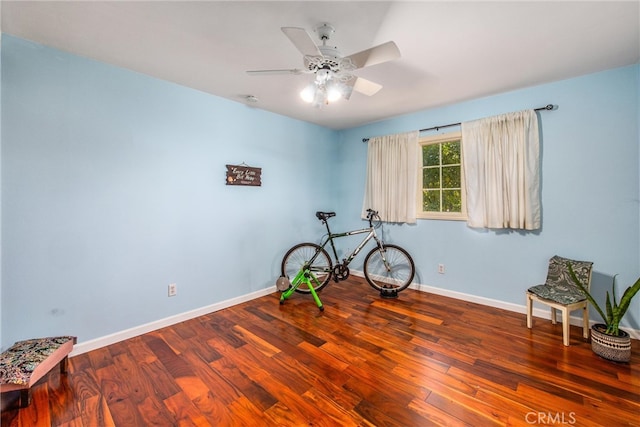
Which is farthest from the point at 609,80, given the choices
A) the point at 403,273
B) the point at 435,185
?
the point at 403,273

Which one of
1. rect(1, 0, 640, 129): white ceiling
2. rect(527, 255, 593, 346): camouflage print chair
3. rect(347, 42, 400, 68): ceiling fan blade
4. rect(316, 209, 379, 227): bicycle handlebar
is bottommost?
rect(527, 255, 593, 346): camouflage print chair

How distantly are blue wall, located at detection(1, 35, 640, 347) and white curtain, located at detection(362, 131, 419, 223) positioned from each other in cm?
30

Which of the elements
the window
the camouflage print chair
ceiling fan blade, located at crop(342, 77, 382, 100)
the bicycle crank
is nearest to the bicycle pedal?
the bicycle crank

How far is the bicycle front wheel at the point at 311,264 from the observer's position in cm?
347

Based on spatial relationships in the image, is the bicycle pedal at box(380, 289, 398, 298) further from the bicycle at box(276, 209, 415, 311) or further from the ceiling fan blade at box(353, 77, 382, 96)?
the ceiling fan blade at box(353, 77, 382, 96)

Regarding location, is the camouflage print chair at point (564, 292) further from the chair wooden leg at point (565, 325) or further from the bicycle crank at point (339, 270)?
the bicycle crank at point (339, 270)

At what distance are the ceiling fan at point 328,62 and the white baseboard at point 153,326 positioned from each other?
245 cm

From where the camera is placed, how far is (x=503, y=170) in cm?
291

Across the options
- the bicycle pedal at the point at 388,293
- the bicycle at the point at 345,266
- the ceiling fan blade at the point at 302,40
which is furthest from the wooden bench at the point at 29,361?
the bicycle pedal at the point at 388,293

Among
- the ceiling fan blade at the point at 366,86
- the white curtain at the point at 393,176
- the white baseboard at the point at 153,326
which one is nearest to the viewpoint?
the ceiling fan blade at the point at 366,86

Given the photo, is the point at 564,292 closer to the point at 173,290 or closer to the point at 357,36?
the point at 357,36

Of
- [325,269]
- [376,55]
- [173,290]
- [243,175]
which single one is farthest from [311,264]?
[376,55]

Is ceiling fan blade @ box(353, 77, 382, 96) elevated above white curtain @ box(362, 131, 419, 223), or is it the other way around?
ceiling fan blade @ box(353, 77, 382, 96)

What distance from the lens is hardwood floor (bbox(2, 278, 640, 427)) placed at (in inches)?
59.9
